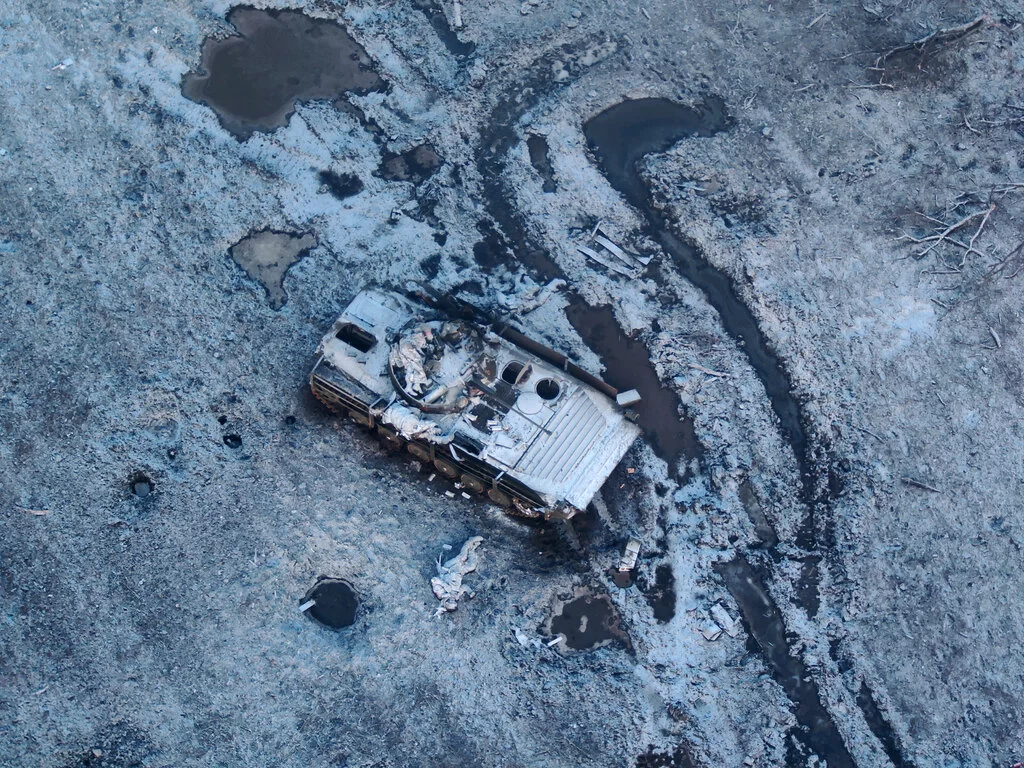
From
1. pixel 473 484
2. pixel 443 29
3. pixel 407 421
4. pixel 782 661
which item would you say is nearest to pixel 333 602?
pixel 473 484

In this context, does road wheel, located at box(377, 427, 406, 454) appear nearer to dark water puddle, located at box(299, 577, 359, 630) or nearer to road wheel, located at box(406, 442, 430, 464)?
road wheel, located at box(406, 442, 430, 464)

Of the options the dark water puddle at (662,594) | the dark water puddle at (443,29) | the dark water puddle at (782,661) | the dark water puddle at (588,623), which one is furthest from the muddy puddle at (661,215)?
the dark water puddle at (588,623)

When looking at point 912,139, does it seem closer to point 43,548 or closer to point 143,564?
point 143,564

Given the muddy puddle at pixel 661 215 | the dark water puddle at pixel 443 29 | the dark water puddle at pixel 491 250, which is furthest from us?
the dark water puddle at pixel 443 29

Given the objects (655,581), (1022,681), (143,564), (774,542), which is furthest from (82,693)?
(1022,681)

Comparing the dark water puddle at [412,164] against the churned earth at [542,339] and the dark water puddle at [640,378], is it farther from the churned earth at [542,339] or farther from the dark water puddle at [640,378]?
the dark water puddle at [640,378]

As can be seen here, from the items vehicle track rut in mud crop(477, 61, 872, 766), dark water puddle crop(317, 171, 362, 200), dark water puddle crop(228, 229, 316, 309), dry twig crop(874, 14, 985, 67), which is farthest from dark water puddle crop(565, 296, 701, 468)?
dry twig crop(874, 14, 985, 67)

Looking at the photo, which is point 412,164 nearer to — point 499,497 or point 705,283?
point 705,283
